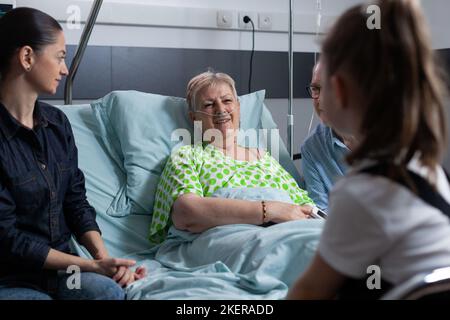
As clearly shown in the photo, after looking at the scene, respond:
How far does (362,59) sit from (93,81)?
2.08m

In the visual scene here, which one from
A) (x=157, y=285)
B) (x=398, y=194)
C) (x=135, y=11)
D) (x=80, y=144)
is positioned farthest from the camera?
(x=135, y=11)

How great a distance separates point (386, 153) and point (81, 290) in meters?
0.87

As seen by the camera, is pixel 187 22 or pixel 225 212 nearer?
pixel 225 212

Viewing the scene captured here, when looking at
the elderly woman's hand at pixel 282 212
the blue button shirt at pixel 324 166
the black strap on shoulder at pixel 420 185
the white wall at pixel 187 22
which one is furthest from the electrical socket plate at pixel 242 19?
the black strap on shoulder at pixel 420 185

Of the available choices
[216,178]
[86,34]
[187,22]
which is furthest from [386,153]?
[187,22]

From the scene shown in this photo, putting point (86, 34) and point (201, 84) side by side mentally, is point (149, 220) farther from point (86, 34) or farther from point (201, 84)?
point (86, 34)

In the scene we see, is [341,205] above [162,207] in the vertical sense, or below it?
above

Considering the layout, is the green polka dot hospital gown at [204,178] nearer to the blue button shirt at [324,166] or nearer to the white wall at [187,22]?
the blue button shirt at [324,166]

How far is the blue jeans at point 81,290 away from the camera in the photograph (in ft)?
4.35

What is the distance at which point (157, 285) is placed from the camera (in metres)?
1.46

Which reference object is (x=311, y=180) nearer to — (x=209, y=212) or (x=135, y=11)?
(x=209, y=212)

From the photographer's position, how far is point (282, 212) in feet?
5.72

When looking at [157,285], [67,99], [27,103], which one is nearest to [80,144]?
[67,99]

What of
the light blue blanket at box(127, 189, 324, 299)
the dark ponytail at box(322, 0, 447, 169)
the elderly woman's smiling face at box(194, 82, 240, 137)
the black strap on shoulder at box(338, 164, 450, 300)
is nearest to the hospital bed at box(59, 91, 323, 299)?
the light blue blanket at box(127, 189, 324, 299)
